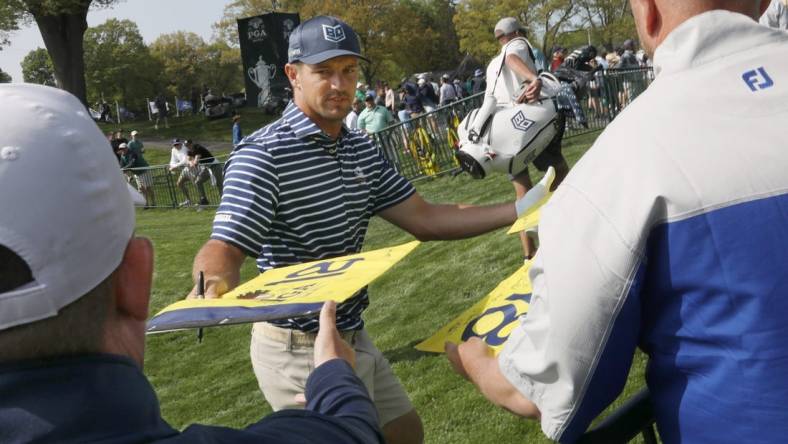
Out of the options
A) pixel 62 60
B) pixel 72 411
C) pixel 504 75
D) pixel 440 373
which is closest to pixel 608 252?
pixel 72 411

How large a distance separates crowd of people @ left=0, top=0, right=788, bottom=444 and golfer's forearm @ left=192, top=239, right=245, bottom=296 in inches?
→ 35.6

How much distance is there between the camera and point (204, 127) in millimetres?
50344

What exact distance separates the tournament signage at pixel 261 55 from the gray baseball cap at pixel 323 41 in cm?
2855

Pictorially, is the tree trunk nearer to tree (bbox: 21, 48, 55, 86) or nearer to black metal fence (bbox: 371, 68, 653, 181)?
black metal fence (bbox: 371, 68, 653, 181)

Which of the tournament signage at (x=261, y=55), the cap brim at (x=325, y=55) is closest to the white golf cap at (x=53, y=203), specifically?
the cap brim at (x=325, y=55)

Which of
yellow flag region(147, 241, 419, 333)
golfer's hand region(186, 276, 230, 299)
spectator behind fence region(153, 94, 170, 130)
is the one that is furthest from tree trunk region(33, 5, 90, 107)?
yellow flag region(147, 241, 419, 333)

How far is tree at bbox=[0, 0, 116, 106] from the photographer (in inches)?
1462

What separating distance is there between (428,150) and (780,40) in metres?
14.9

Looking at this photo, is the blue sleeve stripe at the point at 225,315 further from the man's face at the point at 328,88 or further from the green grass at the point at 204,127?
the green grass at the point at 204,127

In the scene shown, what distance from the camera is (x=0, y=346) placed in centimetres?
116

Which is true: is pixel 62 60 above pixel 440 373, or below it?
above

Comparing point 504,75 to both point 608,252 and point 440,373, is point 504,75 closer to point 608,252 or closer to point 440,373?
point 440,373

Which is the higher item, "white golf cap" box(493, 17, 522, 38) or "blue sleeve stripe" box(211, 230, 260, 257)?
"white golf cap" box(493, 17, 522, 38)

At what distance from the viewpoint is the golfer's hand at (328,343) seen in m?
1.84
